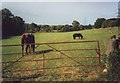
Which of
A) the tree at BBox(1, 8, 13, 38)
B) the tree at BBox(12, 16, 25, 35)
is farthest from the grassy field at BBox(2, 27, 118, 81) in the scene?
the tree at BBox(1, 8, 13, 38)

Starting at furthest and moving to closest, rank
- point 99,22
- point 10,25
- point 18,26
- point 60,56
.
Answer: point 99,22
point 10,25
point 18,26
point 60,56

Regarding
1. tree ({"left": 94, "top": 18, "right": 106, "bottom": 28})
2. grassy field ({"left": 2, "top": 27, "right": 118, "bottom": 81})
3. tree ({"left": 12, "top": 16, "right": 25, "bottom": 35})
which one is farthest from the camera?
tree ({"left": 94, "top": 18, "right": 106, "bottom": 28})

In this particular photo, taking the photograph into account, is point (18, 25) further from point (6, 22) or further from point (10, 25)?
point (6, 22)

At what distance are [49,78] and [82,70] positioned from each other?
1647 mm

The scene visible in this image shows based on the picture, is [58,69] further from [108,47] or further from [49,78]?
[108,47]

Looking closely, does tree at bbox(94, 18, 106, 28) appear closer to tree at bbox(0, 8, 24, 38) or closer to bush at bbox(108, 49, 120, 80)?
tree at bbox(0, 8, 24, 38)

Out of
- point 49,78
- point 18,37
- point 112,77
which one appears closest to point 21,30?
point 18,37

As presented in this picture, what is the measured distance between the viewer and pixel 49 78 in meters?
10.8

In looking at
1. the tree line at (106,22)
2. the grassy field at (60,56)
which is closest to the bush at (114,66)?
the grassy field at (60,56)

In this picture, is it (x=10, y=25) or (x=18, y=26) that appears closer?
(x=18, y=26)

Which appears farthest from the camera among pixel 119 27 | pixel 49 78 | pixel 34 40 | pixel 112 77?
pixel 119 27

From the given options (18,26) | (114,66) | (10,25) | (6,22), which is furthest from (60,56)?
(114,66)

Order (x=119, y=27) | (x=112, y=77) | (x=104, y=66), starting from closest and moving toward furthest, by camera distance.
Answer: (x=112, y=77), (x=104, y=66), (x=119, y=27)

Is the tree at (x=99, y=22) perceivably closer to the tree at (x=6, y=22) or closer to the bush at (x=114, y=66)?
the tree at (x=6, y=22)
